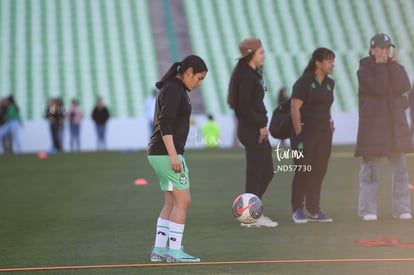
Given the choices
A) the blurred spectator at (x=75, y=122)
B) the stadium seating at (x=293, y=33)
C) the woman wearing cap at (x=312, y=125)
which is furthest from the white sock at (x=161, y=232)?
the stadium seating at (x=293, y=33)

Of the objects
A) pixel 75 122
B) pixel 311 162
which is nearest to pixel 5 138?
pixel 75 122

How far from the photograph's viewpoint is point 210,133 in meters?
33.2

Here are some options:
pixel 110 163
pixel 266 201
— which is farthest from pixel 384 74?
pixel 110 163

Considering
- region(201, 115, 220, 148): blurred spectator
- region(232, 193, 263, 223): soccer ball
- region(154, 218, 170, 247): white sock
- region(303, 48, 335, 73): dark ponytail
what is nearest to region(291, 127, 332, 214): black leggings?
region(303, 48, 335, 73): dark ponytail

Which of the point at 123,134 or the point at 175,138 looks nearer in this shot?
the point at 175,138

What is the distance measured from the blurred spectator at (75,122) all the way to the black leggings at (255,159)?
21122 millimetres

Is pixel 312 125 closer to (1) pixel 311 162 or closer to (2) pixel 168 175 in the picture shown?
(1) pixel 311 162

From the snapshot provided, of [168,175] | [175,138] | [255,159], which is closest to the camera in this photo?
[168,175]

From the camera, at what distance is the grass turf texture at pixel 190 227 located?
9125 mm

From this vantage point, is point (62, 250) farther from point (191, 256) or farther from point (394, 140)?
point (394, 140)

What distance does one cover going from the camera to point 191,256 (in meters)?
9.13

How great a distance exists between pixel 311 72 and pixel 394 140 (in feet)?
3.88

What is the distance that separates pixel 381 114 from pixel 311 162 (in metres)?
0.94

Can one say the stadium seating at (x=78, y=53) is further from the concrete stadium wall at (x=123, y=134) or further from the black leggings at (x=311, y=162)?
the black leggings at (x=311, y=162)
